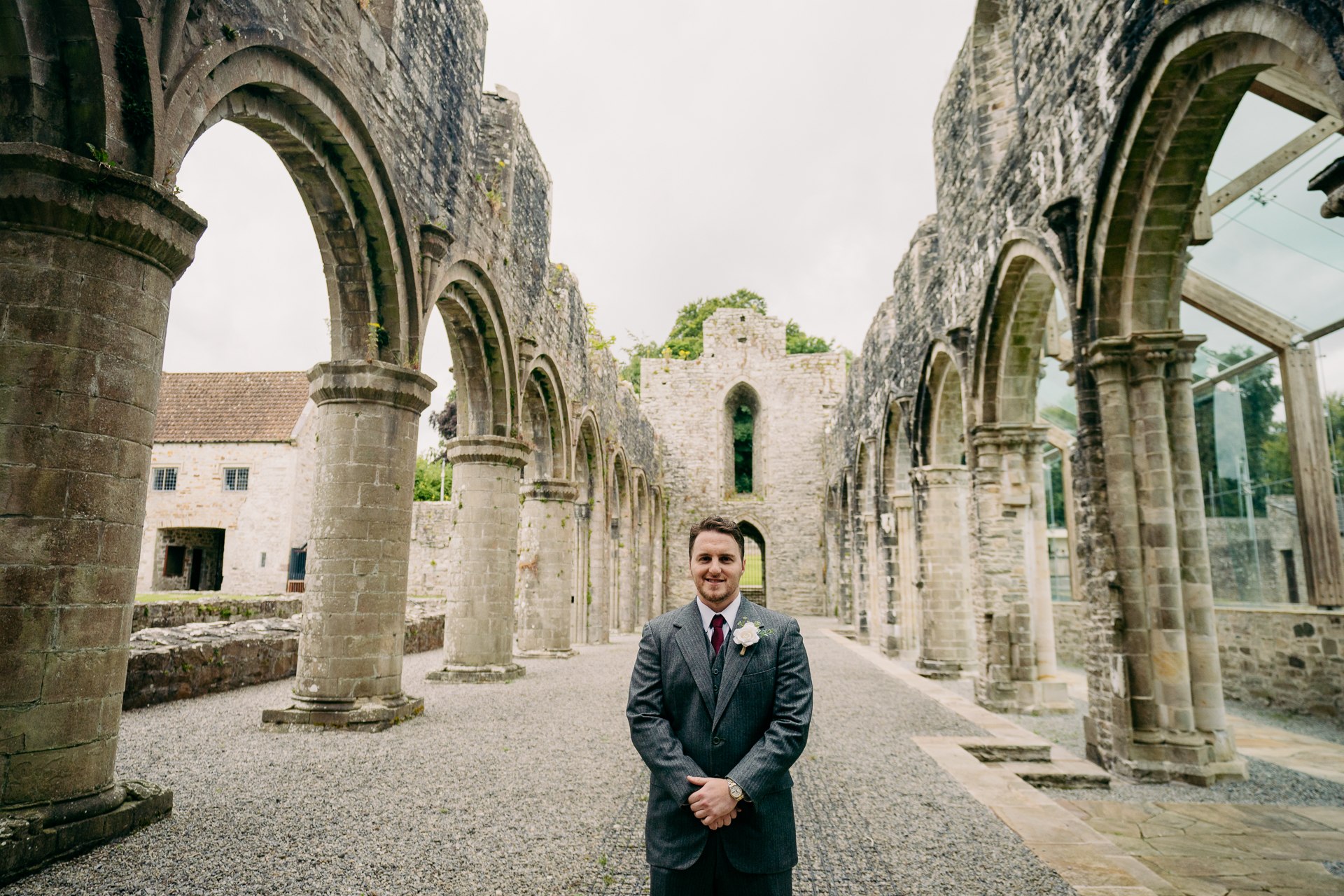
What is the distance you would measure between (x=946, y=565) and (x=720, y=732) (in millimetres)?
10291

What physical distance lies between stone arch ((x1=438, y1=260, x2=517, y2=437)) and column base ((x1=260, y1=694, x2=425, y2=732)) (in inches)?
162

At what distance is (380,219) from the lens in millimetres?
6828

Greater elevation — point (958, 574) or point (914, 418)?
point (914, 418)

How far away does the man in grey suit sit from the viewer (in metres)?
2.08

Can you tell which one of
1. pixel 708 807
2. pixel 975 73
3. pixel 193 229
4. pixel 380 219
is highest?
pixel 975 73

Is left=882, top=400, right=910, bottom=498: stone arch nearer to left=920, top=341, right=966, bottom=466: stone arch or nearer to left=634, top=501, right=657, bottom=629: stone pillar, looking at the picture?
left=920, top=341, right=966, bottom=466: stone arch

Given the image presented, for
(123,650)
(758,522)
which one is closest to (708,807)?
(123,650)

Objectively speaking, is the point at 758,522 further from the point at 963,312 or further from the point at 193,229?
the point at 193,229

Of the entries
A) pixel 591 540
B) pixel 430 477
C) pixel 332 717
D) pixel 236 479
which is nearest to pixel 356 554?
pixel 332 717

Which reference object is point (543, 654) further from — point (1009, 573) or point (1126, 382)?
point (1126, 382)

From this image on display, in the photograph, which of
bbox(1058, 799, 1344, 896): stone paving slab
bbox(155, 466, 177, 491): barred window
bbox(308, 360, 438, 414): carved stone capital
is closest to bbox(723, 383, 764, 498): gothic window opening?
bbox(155, 466, 177, 491): barred window

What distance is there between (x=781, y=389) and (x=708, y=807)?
88.9 feet

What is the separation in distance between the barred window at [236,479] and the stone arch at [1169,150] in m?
22.3

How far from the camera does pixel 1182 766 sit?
553cm
